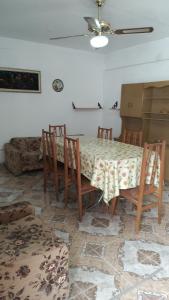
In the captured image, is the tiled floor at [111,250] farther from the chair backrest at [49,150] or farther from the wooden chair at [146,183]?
the chair backrest at [49,150]

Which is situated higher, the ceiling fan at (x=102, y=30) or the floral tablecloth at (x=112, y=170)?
the ceiling fan at (x=102, y=30)

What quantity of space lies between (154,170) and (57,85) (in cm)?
340

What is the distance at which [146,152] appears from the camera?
6.79 feet

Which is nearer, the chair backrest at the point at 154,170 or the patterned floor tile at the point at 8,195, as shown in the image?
the chair backrest at the point at 154,170

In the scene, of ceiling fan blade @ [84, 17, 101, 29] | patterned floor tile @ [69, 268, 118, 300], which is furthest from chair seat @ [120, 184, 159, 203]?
ceiling fan blade @ [84, 17, 101, 29]

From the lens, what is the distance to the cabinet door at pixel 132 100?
4.16m

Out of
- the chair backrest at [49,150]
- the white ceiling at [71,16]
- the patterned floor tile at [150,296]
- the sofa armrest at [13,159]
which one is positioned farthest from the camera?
the sofa armrest at [13,159]

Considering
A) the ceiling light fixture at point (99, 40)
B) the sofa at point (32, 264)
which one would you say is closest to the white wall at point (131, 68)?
the ceiling light fixture at point (99, 40)

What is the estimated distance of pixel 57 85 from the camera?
4.86m

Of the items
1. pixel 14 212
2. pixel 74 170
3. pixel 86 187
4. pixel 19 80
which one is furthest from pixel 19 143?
pixel 14 212

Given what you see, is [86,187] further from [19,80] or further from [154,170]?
[19,80]

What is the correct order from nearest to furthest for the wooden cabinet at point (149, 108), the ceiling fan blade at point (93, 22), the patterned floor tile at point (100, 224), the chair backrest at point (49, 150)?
the ceiling fan blade at point (93, 22)
the patterned floor tile at point (100, 224)
the chair backrest at point (49, 150)
the wooden cabinet at point (149, 108)

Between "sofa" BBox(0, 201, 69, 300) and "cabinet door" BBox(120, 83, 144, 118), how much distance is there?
330 centimetres

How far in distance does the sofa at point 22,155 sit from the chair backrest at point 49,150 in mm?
811
